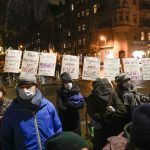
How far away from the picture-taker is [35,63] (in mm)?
9516

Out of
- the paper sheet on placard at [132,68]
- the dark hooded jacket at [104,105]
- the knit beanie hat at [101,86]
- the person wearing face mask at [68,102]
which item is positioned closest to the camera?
the dark hooded jacket at [104,105]

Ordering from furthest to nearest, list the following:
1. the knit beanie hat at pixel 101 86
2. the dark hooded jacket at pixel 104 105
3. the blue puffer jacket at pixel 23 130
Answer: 1. the knit beanie hat at pixel 101 86
2. the dark hooded jacket at pixel 104 105
3. the blue puffer jacket at pixel 23 130

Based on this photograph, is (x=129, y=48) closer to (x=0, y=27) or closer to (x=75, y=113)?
(x=0, y=27)

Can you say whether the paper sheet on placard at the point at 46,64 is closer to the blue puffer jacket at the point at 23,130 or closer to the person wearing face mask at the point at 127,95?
the person wearing face mask at the point at 127,95

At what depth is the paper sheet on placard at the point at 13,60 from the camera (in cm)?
951

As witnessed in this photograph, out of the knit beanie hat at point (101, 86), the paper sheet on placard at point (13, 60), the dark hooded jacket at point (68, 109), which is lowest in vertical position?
the dark hooded jacket at point (68, 109)

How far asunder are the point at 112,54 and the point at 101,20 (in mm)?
8245

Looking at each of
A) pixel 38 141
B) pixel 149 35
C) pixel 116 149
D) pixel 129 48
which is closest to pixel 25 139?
pixel 38 141

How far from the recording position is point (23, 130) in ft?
16.0

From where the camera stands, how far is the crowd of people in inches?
106

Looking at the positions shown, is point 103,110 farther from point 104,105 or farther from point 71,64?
point 71,64

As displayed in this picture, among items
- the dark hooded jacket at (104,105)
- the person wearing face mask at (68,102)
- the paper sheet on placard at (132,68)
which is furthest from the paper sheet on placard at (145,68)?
the dark hooded jacket at (104,105)

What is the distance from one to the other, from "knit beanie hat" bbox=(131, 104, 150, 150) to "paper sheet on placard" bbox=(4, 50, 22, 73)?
7.38 meters

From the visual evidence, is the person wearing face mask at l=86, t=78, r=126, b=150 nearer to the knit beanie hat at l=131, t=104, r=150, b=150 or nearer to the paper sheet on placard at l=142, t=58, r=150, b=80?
the paper sheet on placard at l=142, t=58, r=150, b=80
